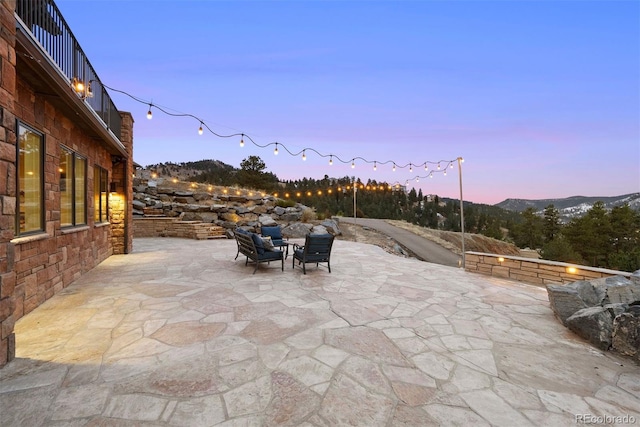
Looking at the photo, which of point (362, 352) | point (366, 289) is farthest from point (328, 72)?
point (362, 352)

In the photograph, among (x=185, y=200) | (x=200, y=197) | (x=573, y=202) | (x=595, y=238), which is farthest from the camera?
(x=573, y=202)

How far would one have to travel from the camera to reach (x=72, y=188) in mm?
5344

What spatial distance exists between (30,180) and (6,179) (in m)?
2.18

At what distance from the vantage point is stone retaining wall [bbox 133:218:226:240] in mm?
12683

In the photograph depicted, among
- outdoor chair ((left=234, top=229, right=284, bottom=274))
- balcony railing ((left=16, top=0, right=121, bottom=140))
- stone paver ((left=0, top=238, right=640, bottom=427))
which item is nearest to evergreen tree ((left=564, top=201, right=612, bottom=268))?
stone paver ((left=0, top=238, right=640, bottom=427))

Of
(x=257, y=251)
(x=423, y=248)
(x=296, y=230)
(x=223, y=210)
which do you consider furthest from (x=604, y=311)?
(x=223, y=210)

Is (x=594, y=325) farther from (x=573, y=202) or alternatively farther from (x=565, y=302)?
(x=573, y=202)

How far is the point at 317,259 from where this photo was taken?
5.96m

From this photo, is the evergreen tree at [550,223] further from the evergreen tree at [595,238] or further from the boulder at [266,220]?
the boulder at [266,220]

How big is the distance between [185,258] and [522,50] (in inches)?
668

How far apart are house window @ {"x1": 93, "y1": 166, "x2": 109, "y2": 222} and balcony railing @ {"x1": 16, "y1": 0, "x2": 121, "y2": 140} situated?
70.0 inches

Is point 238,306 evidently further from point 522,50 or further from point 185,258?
point 522,50

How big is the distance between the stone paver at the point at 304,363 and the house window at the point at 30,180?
1248mm

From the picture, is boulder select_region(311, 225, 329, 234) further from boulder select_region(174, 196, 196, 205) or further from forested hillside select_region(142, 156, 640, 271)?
boulder select_region(174, 196, 196, 205)
